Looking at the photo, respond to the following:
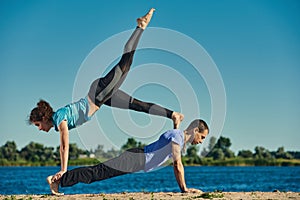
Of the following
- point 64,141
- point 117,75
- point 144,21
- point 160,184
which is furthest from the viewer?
point 160,184

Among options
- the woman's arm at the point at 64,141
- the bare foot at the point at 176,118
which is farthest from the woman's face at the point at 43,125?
the bare foot at the point at 176,118

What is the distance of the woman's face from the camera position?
9273 mm

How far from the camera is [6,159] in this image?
96.7 metres

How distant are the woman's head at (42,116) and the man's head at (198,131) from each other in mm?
2605

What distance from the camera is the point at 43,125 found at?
9.30 metres

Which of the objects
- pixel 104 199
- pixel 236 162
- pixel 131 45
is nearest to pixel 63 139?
pixel 104 199

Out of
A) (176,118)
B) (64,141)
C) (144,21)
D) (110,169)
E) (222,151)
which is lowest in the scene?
(110,169)

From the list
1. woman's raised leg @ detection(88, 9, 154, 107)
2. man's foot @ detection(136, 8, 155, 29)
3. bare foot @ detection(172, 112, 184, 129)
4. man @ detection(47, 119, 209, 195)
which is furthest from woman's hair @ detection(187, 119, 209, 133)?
man's foot @ detection(136, 8, 155, 29)

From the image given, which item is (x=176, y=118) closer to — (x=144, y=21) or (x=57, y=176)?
(x=144, y=21)

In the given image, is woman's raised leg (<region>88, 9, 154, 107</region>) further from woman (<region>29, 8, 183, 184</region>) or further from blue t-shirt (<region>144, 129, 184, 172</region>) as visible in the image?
blue t-shirt (<region>144, 129, 184, 172</region>)

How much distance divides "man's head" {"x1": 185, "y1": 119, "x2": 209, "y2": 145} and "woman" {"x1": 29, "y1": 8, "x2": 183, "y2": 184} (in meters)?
0.29

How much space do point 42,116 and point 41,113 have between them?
0.06m

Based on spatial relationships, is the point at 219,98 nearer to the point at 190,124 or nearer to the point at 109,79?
the point at 190,124

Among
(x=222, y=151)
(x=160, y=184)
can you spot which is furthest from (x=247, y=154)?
(x=160, y=184)
